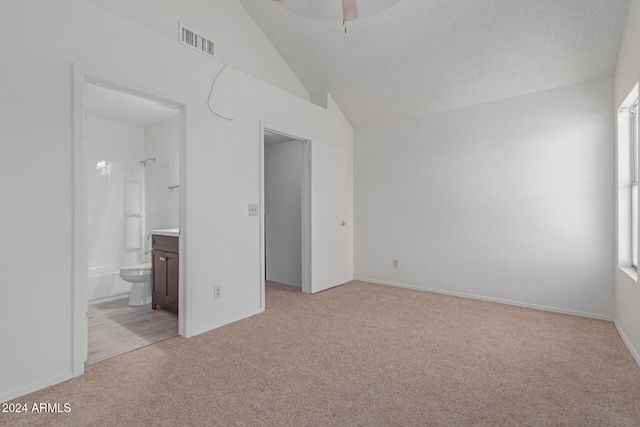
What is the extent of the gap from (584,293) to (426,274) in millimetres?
1590

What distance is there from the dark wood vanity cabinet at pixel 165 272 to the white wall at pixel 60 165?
1.71ft

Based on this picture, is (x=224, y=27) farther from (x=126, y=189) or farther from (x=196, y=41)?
(x=126, y=189)

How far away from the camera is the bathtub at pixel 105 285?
392cm

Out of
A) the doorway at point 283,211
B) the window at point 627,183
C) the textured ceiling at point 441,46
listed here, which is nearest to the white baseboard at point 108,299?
the doorway at point 283,211

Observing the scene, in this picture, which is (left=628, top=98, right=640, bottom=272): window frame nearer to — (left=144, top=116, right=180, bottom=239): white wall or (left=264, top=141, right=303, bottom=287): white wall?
(left=264, top=141, right=303, bottom=287): white wall

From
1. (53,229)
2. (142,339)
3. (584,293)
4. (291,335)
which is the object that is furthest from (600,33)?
(142,339)

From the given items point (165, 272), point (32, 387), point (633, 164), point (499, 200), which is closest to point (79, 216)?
point (32, 387)

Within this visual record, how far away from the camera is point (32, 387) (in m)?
1.88

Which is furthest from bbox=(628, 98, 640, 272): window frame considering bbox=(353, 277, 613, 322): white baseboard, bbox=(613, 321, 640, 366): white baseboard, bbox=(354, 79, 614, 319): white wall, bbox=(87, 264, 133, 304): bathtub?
bbox=(87, 264, 133, 304): bathtub

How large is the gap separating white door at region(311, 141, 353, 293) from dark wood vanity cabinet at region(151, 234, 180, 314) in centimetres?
159

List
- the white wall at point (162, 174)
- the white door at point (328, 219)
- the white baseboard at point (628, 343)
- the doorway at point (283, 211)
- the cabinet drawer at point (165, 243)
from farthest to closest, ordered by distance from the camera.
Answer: the doorway at point (283, 211) < the white wall at point (162, 174) < the white door at point (328, 219) < the cabinet drawer at point (165, 243) < the white baseboard at point (628, 343)

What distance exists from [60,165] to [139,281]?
1.93m

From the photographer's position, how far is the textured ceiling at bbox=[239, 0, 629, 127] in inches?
111

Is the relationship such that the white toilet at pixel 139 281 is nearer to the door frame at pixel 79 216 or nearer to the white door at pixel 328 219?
the door frame at pixel 79 216
